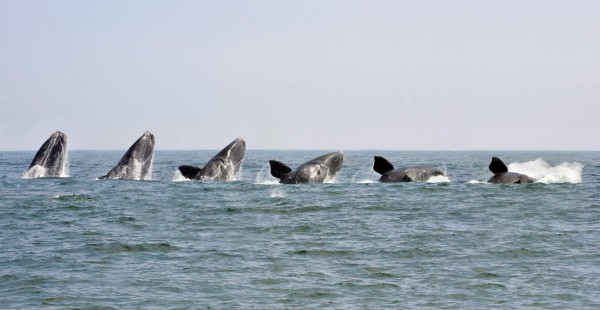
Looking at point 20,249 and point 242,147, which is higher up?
point 242,147

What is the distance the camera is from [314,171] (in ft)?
102

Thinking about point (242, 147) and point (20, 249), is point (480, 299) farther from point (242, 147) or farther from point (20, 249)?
point (242, 147)

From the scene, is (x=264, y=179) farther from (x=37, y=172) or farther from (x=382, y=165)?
(x=382, y=165)

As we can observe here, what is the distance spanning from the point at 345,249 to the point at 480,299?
4.68 meters

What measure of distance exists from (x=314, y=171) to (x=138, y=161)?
683 cm

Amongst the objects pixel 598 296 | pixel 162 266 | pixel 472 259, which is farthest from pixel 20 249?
pixel 598 296

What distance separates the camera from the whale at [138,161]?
3209 centimetres

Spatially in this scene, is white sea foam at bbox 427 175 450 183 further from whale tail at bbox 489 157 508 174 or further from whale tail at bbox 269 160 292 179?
whale tail at bbox 269 160 292 179

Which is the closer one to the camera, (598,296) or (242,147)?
(598,296)

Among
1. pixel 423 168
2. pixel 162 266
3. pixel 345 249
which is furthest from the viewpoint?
pixel 423 168

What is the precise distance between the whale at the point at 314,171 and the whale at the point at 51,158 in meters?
7.89

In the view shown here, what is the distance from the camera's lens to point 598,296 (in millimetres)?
13906

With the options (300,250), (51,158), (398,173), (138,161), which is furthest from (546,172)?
(300,250)

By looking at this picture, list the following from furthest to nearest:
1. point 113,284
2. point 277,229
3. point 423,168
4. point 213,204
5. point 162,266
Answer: point 423,168
point 213,204
point 277,229
point 162,266
point 113,284
